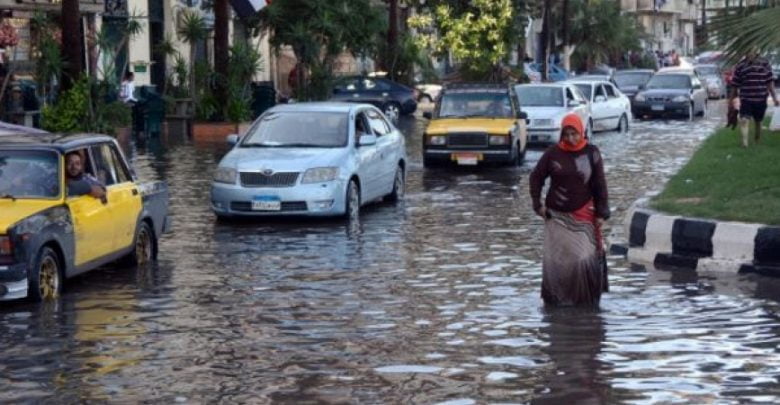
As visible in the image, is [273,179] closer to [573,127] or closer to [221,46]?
[573,127]

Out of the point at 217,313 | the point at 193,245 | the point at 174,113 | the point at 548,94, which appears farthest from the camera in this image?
the point at 174,113

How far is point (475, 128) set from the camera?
29.5 m

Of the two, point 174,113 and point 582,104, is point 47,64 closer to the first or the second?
point 174,113

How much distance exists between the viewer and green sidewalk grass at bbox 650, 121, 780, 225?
53.8ft

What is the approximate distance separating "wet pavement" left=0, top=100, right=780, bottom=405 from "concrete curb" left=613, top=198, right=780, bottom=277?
32cm

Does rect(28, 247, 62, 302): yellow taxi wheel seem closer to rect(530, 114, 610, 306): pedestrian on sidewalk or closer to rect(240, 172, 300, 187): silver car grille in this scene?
rect(530, 114, 610, 306): pedestrian on sidewalk

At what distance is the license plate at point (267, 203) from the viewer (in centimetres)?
2011

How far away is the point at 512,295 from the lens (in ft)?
46.1

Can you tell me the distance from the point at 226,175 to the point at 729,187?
6.05 m

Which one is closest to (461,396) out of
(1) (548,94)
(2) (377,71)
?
(1) (548,94)

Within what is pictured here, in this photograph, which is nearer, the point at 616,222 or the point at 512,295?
the point at 512,295

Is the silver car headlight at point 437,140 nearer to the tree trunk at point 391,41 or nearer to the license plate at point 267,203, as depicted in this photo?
the license plate at point 267,203

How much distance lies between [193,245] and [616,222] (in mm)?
4991

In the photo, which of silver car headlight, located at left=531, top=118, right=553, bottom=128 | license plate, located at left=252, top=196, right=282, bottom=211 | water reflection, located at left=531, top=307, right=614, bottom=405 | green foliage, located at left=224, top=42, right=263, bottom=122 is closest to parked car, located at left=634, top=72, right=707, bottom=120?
green foliage, located at left=224, top=42, right=263, bottom=122
